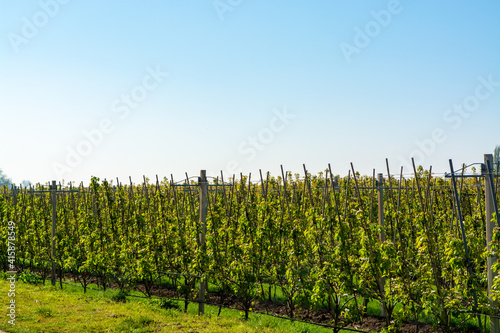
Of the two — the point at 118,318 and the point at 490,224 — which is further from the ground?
the point at 490,224

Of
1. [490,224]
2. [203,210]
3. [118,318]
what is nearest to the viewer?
[490,224]

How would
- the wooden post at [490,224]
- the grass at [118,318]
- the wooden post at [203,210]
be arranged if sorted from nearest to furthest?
the wooden post at [490,224]
the grass at [118,318]
the wooden post at [203,210]

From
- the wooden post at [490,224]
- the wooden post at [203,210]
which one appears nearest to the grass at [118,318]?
the wooden post at [203,210]

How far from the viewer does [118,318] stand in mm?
6773

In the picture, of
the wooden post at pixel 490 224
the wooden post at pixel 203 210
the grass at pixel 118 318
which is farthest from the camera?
the wooden post at pixel 203 210

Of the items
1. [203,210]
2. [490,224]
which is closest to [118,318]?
[203,210]

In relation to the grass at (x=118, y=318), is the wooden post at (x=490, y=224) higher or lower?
higher

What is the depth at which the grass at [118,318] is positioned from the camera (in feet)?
20.7

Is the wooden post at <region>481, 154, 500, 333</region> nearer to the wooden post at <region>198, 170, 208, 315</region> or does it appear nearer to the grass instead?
the grass

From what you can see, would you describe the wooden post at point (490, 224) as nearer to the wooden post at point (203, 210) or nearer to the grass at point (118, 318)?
the grass at point (118, 318)

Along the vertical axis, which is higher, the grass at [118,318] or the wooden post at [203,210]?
the wooden post at [203,210]

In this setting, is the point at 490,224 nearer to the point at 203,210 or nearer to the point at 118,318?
the point at 203,210

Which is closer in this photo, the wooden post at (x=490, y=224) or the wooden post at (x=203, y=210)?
the wooden post at (x=490, y=224)

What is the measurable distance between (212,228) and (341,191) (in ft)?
9.98
